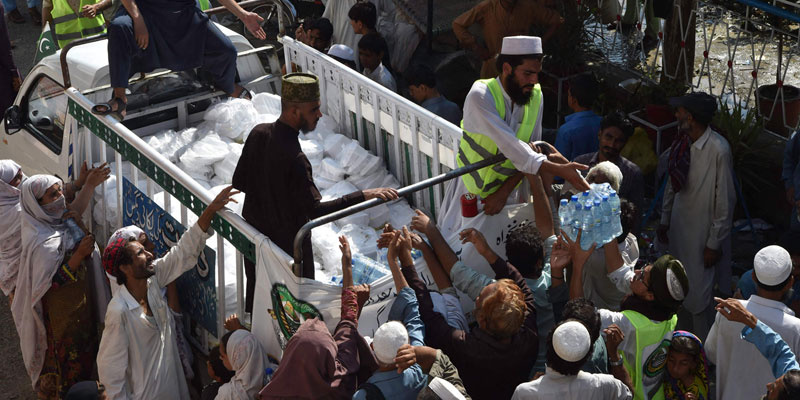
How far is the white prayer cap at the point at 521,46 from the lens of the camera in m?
4.52

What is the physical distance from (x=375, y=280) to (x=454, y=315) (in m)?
0.45

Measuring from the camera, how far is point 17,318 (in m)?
5.55

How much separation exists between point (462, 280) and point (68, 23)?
532cm

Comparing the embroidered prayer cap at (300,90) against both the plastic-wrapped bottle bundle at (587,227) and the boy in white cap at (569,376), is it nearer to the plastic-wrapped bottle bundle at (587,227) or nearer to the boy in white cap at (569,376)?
the plastic-wrapped bottle bundle at (587,227)

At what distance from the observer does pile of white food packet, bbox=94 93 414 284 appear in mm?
5484

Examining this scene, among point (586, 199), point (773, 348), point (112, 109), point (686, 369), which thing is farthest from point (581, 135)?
point (112, 109)

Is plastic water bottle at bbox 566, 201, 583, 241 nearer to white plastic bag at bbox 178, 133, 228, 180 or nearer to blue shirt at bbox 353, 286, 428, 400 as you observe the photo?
blue shirt at bbox 353, 286, 428, 400

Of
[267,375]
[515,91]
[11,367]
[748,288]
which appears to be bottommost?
[11,367]

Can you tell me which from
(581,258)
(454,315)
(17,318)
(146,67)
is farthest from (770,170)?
(17,318)

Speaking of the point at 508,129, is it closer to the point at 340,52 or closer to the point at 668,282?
the point at 668,282

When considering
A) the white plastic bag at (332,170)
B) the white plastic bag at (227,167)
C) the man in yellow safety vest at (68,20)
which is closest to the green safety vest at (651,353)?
the white plastic bag at (332,170)

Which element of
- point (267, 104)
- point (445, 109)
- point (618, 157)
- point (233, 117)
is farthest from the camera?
point (267, 104)

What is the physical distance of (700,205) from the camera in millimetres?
5465

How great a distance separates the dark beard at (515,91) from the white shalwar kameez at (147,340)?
1.72 meters
